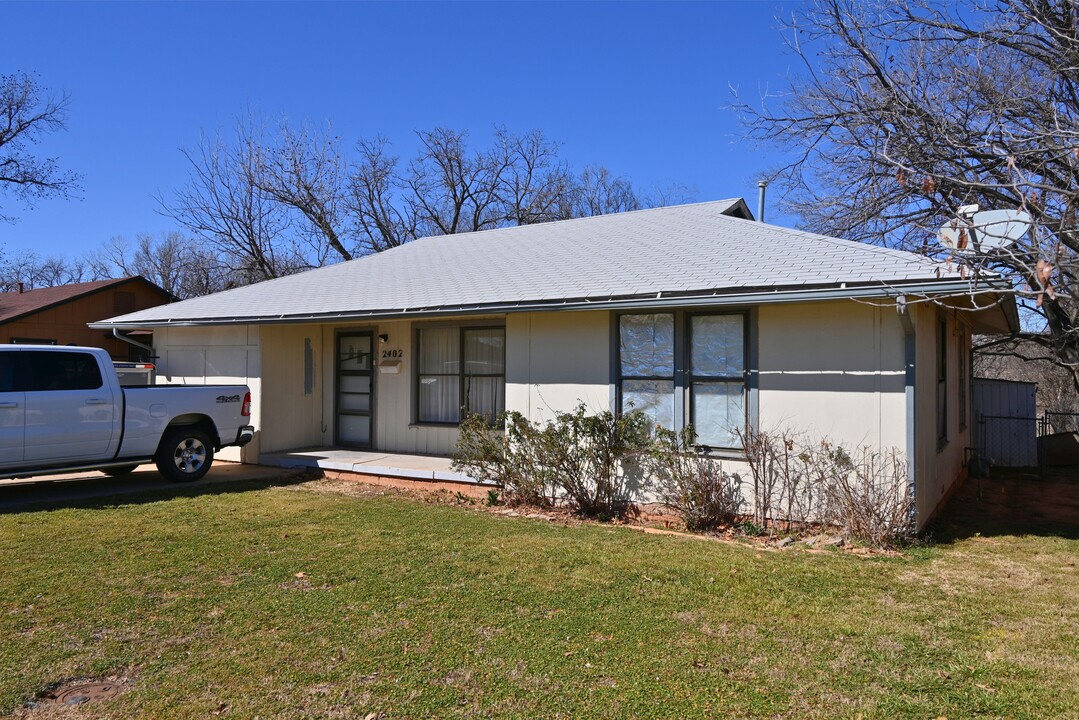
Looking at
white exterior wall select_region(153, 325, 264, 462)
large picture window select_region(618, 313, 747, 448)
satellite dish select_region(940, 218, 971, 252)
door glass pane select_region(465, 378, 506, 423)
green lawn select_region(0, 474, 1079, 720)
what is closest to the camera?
green lawn select_region(0, 474, 1079, 720)

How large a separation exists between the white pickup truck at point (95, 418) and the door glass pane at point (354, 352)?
6.74 feet

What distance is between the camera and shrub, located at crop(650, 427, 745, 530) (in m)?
7.83

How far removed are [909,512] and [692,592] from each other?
2.87 meters

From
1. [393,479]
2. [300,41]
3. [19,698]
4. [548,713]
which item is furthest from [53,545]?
[300,41]

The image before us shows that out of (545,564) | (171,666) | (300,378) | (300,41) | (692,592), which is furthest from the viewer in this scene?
(300,41)

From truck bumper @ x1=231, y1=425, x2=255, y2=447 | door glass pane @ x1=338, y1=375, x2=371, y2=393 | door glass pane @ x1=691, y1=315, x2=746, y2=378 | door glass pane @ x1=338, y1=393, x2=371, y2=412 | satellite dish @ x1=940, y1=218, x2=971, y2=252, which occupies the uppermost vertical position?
satellite dish @ x1=940, y1=218, x2=971, y2=252

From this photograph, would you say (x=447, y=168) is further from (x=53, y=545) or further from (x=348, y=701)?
(x=348, y=701)

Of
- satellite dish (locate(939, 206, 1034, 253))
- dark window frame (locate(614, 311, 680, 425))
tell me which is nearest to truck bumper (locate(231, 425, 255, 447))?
Answer: dark window frame (locate(614, 311, 680, 425))

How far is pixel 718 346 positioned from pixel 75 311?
21444 mm

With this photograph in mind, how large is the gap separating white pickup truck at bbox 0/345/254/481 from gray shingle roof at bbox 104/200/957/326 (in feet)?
5.74

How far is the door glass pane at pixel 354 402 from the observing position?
1241 centimetres

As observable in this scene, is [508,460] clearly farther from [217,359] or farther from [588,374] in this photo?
[217,359]

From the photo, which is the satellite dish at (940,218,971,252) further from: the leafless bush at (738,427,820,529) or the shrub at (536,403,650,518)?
the shrub at (536,403,650,518)

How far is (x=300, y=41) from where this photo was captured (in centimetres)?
1384
